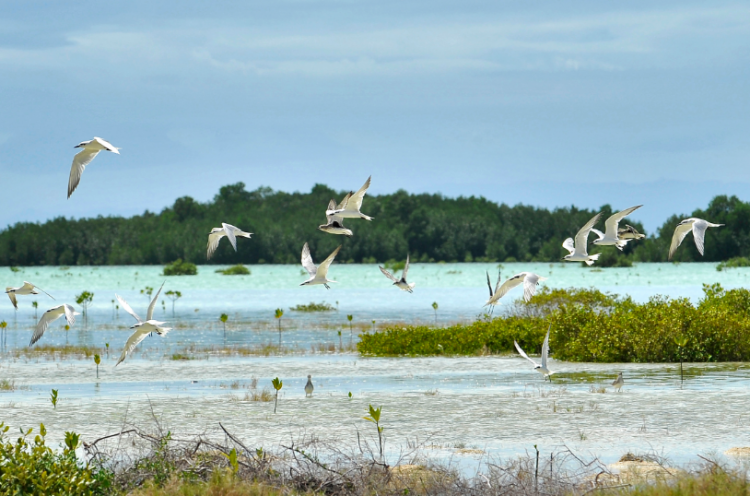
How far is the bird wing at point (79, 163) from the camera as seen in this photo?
13414 mm

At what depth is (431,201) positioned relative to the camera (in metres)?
134

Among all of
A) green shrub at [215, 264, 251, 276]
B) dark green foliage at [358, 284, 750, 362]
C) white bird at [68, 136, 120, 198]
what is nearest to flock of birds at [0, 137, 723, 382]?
white bird at [68, 136, 120, 198]

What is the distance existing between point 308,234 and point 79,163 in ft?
332

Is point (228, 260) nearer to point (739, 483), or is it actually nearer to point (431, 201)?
point (431, 201)

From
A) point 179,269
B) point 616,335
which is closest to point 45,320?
point 616,335

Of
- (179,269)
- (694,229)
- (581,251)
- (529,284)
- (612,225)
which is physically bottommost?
(529,284)

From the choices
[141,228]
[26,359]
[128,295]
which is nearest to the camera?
[26,359]

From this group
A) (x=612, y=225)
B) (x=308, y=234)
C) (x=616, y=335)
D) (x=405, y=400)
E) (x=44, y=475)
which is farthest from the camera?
(x=308, y=234)

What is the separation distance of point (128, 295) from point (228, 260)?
258 feet

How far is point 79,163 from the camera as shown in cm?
1370

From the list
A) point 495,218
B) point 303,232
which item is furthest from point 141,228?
point 495,218

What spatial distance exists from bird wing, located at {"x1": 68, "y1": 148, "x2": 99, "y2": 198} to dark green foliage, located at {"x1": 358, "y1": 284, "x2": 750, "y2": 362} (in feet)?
39.7

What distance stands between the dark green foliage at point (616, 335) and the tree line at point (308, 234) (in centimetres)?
8412

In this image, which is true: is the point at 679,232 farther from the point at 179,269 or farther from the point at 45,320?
the point at 179,269
